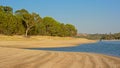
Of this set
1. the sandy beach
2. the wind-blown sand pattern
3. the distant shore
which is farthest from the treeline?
the wind-blown sand pattern

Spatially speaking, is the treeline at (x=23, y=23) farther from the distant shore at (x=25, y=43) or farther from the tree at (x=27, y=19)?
the distant shore at (x=25, y=43)

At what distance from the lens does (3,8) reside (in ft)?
320

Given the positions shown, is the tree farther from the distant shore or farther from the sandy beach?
the sandy beach

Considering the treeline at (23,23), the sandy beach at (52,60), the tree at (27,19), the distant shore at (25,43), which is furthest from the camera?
the tree at (27,19)

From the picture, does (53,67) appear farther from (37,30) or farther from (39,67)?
(37,30)

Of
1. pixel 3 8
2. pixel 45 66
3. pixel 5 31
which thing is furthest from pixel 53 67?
pixel 3 8

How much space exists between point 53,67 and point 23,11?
293 feet

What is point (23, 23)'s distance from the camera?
97.6m

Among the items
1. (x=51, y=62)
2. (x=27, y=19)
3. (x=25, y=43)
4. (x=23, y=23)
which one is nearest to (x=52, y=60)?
(x=51, y=62)

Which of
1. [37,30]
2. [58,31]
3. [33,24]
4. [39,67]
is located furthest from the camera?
[58,31]

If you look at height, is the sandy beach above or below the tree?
below

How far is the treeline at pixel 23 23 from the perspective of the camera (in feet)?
276

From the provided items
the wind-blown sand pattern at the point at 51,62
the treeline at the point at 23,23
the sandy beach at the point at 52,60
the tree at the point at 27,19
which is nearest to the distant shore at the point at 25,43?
the treeline at the point at 23,23

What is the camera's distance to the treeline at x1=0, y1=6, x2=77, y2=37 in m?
84.1
